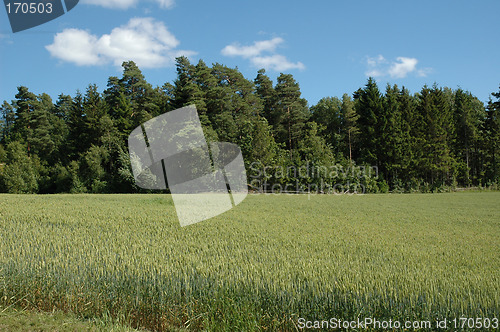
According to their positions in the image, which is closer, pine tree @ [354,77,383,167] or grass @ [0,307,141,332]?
grass @ [0,307,141,332]

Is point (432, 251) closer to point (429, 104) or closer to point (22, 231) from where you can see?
point (22, 231)

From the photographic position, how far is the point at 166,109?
155 feet

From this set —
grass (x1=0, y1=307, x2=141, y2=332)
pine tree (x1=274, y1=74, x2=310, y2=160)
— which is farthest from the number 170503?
pine tree (x1=274, y1=74, x2=310, y2=160)

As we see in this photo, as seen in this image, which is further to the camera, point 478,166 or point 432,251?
point 478,166

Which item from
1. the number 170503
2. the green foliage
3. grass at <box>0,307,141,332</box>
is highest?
the number 170503

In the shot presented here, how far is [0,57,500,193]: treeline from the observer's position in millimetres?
42906

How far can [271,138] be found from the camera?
46.2 m

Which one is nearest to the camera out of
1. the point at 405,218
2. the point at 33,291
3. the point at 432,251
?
the point at 33,291

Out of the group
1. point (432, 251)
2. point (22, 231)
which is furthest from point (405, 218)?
point (22, 231)

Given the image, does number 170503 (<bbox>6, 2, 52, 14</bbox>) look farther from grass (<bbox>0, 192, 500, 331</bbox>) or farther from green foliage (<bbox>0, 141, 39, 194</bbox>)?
green foliage (<bbox>0, 141, 39, 194</bbox>)

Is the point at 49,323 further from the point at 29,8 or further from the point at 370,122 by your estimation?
the point at 370,122

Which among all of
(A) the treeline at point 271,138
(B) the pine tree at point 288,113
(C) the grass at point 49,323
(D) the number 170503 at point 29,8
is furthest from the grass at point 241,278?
(B) the pine tree at point 288,113

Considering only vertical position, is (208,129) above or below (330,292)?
above

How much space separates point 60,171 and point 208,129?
21.2m
